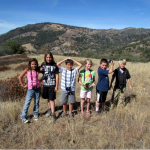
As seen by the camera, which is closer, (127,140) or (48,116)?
(127,140)

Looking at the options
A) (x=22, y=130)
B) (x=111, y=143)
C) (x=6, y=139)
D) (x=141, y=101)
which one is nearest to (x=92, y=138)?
(x=111, y=143)

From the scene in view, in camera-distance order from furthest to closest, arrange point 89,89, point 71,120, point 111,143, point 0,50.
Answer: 1. point 0,50
2. point 89,89
3. point 71,120
4. point 111,143

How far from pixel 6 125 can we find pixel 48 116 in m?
0.97

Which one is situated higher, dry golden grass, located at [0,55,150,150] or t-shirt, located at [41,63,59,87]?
t-shirt, located at [41,63,59,87]

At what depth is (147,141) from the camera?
7.67 feet

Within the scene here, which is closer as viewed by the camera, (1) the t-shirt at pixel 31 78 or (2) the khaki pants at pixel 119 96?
(1) the t-shirt at pixel 31 78

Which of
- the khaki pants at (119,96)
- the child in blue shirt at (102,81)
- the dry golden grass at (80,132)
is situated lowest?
the dry golden grass at (80,132)

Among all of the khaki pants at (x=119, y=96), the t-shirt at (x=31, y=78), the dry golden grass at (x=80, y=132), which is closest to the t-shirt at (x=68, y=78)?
the t-shirt at (x=31, y=78)

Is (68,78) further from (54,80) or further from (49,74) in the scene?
(49,74)

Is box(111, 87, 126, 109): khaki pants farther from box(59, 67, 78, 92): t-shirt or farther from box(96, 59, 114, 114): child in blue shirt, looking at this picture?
box(59, 67, 78, 92): t-shirt

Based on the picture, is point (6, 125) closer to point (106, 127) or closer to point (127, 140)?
point (106, 127)

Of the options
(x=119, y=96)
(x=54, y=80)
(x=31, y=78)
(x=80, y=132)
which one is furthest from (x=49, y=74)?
(x=119, y=96)

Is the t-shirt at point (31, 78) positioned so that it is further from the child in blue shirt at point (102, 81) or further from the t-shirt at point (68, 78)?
the child in blue shirt at point (102, 81)

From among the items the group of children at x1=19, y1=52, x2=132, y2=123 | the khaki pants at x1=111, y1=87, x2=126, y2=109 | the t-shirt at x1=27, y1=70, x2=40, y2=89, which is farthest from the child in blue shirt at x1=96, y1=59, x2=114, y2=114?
the t-shirt at x1=27, y1=70, x2=40, y2=89
